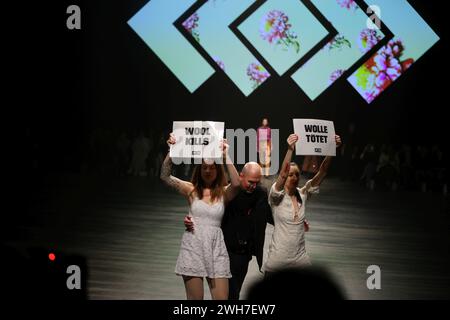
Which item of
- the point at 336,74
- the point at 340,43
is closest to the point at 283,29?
the point at 340,43

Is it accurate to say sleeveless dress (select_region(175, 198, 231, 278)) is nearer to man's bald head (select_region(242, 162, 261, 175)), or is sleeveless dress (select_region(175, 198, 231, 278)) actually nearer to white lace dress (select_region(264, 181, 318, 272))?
man's bald head (select_region(242, 162, 261, 175))

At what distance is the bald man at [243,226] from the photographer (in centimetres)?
484

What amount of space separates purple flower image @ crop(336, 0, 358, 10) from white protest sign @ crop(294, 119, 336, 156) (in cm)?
996

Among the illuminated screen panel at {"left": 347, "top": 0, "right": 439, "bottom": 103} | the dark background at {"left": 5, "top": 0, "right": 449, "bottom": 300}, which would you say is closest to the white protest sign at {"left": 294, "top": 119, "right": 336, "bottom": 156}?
the illuminated screen panel at {"left": 347, "top": 0, "right": 439, "bottom": 103}

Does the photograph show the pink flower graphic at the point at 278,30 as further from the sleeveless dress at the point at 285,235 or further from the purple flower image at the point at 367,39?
the sleeveless dress at the point at 285,235

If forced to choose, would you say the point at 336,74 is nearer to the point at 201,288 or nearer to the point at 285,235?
the point at 285,235

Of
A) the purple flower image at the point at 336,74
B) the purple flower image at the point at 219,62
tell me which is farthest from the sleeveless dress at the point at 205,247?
the purple flower image at the point at 336,74

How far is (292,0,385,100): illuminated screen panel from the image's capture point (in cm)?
1514

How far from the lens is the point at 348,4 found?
1509cm

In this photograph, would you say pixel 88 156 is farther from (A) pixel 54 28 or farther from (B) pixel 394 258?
(B) pixel 394 258

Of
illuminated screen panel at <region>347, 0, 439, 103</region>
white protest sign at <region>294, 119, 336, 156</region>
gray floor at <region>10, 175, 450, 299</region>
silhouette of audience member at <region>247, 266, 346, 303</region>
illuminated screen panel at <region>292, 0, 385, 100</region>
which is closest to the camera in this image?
silhouette of audience member at <region>247, 266, 346, 303</region>

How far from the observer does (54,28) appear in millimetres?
16500

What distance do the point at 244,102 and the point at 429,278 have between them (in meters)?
12.3

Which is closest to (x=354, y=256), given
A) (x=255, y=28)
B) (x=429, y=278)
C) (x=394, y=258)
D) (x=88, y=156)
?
(x=394, y=258)
